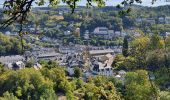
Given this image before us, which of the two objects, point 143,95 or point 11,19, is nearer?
point 11,19

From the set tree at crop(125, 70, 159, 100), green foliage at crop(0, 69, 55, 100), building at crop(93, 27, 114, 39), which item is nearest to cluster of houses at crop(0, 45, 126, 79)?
green foliage at crop(0, 69, 55, 100)

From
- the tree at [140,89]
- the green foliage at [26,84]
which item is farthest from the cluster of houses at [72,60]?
the tree at [140,89]

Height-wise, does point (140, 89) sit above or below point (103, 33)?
above

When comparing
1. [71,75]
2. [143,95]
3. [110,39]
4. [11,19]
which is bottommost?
[110,39]

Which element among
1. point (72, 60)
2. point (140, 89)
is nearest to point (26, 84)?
point (140, 89)

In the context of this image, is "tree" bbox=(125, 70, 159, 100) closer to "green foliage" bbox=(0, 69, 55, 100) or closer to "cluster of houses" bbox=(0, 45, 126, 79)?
→ "green foliage" bbox=(0, 69, 55, 100)

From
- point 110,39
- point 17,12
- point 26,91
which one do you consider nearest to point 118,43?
point 110,39

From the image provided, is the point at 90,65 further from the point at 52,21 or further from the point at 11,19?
the point at 52,21

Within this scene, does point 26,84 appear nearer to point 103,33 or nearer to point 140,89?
point 140,89
